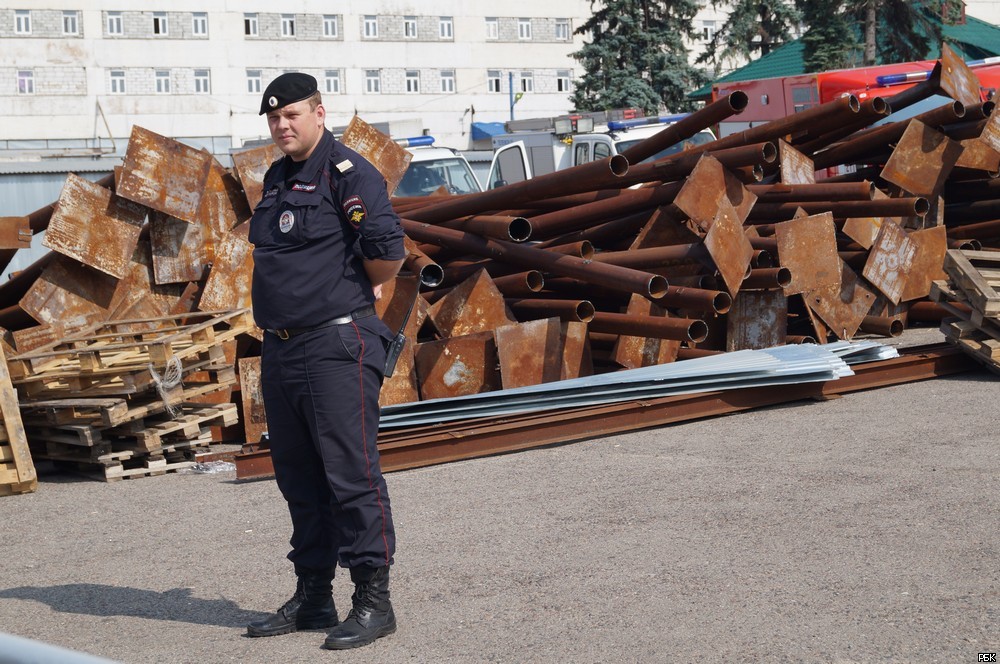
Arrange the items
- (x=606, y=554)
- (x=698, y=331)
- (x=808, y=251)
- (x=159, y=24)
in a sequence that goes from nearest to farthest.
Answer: (x=606, y=554) < (x=698, y=331) < (x=808, y=251) < (x=159, y=24)

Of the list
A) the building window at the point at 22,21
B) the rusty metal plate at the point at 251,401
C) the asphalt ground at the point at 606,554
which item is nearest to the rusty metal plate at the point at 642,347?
the asphalt ground at the point at 606,554

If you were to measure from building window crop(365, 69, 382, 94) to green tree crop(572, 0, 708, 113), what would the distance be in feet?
46.3

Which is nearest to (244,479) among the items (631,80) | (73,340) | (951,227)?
(73,340)

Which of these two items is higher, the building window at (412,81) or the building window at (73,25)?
the building window at (73,25)

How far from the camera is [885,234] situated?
1004cm

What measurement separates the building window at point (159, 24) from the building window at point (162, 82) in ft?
5.68

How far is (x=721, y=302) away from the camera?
8625mm

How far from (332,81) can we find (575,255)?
4963 cm

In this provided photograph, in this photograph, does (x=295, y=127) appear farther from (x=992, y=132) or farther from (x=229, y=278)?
(x=992, y=132)

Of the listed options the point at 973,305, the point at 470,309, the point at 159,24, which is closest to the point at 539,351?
the point at 470,309

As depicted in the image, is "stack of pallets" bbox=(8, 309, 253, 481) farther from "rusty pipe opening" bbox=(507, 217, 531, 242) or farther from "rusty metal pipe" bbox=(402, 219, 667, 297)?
"rusty pipe opening" bbox=(507, 217, 531, 242)

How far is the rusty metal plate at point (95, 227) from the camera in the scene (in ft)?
29.0

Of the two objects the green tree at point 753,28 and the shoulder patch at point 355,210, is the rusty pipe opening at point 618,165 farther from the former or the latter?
the green tree at point 753,28

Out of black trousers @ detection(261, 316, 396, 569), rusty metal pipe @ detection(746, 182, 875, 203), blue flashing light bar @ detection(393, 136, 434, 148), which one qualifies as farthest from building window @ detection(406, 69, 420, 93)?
black trousers @ detection(261, 316, 396, 569)
